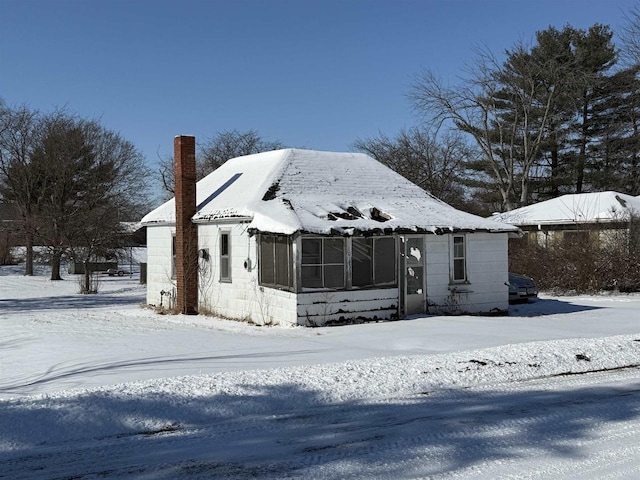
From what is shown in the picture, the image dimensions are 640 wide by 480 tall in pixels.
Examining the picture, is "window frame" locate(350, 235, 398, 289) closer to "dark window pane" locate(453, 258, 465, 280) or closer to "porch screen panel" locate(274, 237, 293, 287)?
"porch screen panel" locate(274, 237, 293, 287)

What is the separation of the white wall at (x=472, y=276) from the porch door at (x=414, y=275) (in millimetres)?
186

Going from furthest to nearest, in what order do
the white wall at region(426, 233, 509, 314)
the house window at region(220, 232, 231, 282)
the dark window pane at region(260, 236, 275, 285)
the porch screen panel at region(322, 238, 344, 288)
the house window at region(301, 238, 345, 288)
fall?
1. the house window at region(220, 232, 231, 282)
2. the white wall at region(426, 233, 509, 314)
3. the dark window pane at region(260, 236, 275, 285)
4. the porch screen panel at region(322, 238, 344, 288)
5. the house window at region(301, 238, 345, 288)

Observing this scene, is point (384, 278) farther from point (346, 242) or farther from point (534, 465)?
point (534, 465)

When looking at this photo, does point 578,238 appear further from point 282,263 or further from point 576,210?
point 282,263

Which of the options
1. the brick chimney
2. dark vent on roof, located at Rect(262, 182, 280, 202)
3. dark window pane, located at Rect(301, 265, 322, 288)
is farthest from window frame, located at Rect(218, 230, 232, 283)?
dark window pane, located at Rect(301, 265, 322, 288)

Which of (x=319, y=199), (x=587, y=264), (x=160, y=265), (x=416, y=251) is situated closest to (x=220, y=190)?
(x=160, y=265)

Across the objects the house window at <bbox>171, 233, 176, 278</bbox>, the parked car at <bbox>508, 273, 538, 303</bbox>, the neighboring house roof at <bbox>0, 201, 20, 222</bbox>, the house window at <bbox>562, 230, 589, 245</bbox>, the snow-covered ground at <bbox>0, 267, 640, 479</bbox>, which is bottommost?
the snow-covered ground at <bbox>0, 267, 640, 479</bbox>

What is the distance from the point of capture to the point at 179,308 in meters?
19.8

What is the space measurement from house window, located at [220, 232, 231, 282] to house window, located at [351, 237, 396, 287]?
163 inches

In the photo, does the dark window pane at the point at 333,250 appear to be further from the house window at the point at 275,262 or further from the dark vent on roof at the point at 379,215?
the dark vent on roof at the point at 379,215

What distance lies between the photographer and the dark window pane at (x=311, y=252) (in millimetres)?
15766

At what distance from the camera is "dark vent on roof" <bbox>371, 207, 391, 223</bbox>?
661 inches

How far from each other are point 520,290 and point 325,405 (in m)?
14.8

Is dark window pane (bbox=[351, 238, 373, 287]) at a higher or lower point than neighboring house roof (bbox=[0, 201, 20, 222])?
lower
